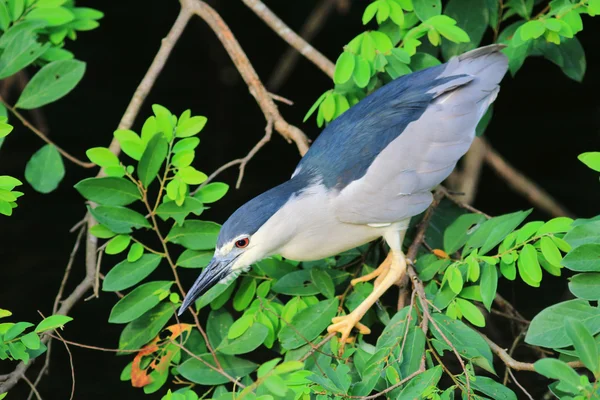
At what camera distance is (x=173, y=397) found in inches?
63.9

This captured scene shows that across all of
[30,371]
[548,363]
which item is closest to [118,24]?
[30,371]

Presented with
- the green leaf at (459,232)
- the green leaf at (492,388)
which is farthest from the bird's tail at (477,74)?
the green leaf at (492,388)

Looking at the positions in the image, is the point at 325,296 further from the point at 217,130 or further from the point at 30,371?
the point at 217,130

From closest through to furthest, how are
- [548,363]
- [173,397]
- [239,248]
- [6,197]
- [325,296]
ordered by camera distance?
[548,363] < [173,397] < [6,197] < [239,248] < [325,296]

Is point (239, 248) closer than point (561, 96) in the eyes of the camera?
Yes

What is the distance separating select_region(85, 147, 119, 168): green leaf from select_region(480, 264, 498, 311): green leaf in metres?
1.05

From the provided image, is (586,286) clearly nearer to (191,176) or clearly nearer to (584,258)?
(584,258)

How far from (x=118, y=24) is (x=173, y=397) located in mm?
3785

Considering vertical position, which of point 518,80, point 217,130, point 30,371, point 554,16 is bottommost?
point 30,371

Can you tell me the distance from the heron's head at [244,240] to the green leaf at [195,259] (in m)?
0.11

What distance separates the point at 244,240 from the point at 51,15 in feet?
3.38

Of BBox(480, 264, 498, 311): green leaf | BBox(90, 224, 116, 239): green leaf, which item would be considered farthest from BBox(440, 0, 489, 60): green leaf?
BBox(90, 224, 116, 239): green leaf

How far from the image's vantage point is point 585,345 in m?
1.49

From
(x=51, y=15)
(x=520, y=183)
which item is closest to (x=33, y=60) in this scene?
(x=51, y=15)
